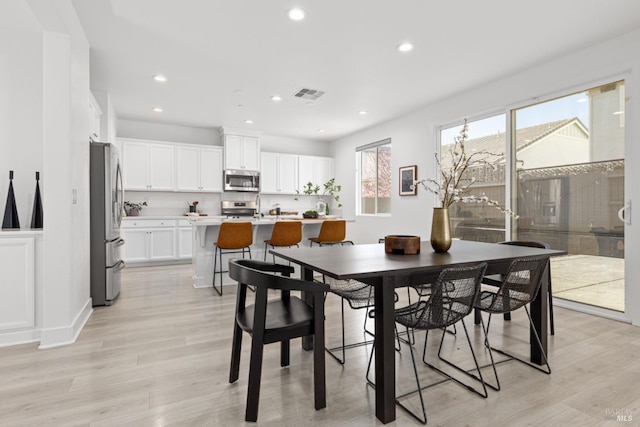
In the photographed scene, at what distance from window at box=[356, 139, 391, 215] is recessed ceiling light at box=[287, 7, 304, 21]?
380 centimetres

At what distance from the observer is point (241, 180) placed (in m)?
7.25

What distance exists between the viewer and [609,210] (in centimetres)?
347

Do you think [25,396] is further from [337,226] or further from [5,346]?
[337,226]

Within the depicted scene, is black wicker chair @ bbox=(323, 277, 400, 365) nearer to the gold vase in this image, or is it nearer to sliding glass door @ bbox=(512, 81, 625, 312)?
the gold vase

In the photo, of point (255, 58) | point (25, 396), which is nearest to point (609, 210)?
point (255, 58)

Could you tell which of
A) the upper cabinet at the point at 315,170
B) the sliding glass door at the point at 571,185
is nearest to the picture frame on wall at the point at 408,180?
the sliding glass door at the point at 571,185

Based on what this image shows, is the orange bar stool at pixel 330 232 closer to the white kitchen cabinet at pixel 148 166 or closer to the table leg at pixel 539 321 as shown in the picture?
the table leg at pixel 539 321

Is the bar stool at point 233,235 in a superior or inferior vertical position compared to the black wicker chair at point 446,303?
superior

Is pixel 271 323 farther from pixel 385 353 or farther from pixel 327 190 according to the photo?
pixel 327 190

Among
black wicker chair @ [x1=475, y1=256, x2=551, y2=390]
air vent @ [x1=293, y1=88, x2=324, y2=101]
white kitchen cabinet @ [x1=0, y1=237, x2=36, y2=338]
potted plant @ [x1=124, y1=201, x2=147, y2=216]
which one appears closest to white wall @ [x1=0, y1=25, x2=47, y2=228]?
white kitchen cabinet @ [x1=0, y1=237, x2=36, y2=338]

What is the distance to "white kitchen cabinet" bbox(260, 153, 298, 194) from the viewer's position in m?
7.66

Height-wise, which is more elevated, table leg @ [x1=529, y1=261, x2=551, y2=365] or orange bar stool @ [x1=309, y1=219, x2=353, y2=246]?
orange bar stool @ [x1=309, y1=219, x2=353, y2=246]

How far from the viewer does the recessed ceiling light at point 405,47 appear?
3.52m

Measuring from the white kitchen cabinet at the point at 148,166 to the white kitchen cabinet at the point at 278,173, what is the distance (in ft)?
6.25
